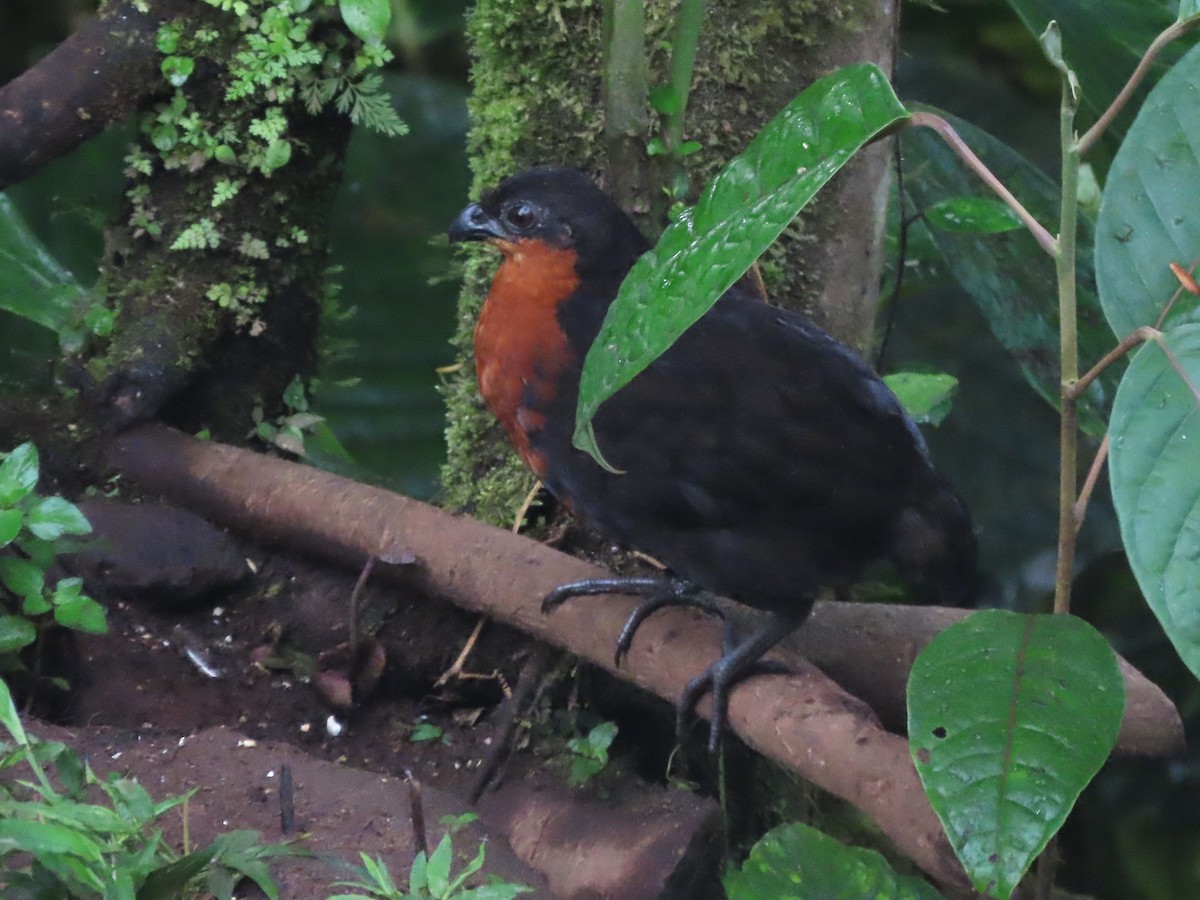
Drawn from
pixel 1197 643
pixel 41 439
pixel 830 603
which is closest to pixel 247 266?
pixel 41 439

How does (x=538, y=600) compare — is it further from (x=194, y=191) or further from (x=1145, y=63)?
(x=1145, y=63)

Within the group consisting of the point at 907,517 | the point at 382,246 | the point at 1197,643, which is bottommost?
the point at 382,246

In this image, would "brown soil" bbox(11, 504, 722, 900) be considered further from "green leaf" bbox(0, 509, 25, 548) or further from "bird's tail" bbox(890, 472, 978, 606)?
"bird's tail" bbox(890, 472, 978, 606)

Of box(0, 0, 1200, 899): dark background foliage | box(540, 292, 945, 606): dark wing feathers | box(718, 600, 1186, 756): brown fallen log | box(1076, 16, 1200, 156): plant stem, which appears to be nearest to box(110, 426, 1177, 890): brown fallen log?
box(718, 600, 1186, 756): brown fallen log

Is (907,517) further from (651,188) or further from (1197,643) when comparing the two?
(1197,643)

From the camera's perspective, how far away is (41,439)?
77.0 inches

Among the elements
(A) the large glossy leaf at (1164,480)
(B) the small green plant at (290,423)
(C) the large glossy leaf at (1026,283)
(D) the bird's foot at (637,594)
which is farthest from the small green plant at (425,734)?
(A) the large glossy leaf at (1164,480)

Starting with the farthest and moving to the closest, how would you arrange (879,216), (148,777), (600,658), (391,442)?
(391,442) → (879,216) → (600,658) → (148,777)

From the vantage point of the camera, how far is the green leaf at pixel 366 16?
5.38ft

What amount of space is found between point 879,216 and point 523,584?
2.67ft

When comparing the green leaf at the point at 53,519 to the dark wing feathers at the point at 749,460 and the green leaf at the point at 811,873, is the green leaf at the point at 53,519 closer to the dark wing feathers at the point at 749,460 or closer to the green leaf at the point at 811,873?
the dark wing feathers at the point at 749,460

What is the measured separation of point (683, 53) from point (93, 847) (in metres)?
1.17

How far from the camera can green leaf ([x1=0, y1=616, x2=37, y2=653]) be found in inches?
53.7

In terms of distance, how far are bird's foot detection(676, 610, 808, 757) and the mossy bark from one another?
0.51 m
